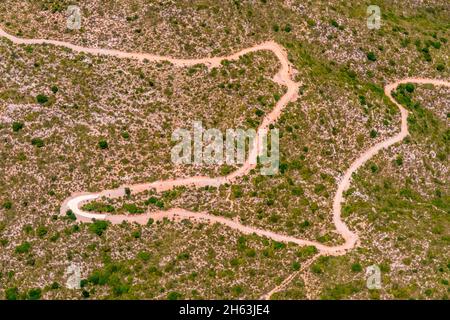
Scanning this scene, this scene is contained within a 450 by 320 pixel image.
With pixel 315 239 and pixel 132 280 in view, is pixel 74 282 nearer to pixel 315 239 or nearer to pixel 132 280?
pixel 132 280

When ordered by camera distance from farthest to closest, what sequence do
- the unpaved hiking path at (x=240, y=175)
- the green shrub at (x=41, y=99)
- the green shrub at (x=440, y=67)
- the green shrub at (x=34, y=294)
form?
the green shrub at (x=440, y=67)
the green shrub at (x=41, y=99)
the unpaved hiking path at (x=240, y=175)
the green shrub at (x=34, y=294)

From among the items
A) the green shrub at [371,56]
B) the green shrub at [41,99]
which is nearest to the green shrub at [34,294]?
the green shrub at [41,99]

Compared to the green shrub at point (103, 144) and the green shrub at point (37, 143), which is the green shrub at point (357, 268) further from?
the green shrub at point (37, 143)

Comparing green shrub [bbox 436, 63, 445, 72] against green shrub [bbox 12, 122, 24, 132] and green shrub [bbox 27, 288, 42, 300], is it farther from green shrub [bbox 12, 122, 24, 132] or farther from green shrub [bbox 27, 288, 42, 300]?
green shrub [bbox 27, 288, 42, 300]

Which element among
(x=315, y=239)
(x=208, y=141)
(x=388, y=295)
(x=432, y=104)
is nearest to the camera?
(x=388, y=295)

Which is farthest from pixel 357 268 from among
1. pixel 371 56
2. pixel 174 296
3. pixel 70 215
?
pixel 371 56

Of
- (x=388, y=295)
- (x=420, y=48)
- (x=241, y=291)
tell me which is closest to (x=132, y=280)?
(x=241, y=291)

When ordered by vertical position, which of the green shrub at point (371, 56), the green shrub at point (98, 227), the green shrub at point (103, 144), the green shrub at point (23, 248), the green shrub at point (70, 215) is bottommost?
the green shrub at point (23, 248)

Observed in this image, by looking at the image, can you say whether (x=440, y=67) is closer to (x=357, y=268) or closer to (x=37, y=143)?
(x=357, y=268)

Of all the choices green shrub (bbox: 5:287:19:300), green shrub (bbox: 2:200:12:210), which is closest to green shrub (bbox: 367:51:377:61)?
green shrub (bbox: 2:200:12:210)
